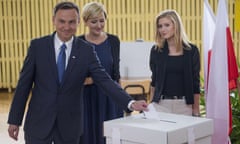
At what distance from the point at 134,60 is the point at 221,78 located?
10.5 feet

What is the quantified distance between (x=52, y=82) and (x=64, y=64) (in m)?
0.13

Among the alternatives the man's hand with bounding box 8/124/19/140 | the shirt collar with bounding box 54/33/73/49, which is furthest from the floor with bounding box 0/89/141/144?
the shirt collar with bounding box 54/33/73/49

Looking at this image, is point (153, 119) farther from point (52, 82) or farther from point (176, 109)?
point (176, 109)

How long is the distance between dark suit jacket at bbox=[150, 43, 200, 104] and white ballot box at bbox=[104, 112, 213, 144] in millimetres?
1048

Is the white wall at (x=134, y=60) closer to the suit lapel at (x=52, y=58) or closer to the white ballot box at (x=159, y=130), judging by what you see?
the suit lapel at (x=52, y=58)

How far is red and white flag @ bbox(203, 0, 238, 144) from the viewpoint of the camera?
262 cm

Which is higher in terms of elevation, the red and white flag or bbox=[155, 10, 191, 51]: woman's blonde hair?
bbox=[155, 10, 191, 51]: woman's blonde hair

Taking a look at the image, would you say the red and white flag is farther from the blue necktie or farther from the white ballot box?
the blue necktie

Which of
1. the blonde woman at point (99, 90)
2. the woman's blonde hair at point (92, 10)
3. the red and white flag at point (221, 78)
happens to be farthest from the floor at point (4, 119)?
the red and white flag at point (221, 78)

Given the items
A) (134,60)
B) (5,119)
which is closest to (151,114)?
(134,60)

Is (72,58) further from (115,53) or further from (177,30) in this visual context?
(177,30)

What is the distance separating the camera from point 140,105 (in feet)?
6.97

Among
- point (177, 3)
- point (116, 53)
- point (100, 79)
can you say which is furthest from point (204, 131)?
point (177, 3)

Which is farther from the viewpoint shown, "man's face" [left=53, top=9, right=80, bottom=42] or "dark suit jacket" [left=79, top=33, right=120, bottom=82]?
"dark suit jacket" [left=79, top=33, right=120, bottom=82]
